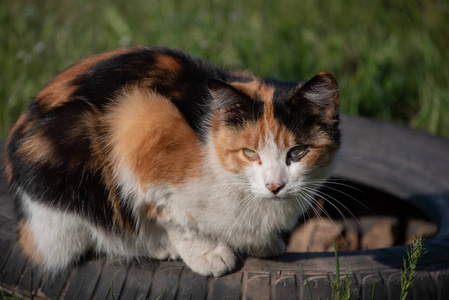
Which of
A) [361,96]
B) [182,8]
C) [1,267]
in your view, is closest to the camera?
[1,267]

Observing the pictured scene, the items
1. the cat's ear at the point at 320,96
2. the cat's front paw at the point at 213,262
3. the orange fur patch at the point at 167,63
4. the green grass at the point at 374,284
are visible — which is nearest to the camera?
the green grass at the point at 374,284

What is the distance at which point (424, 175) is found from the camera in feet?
9.67

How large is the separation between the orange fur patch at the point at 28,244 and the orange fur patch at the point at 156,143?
546 millimetres

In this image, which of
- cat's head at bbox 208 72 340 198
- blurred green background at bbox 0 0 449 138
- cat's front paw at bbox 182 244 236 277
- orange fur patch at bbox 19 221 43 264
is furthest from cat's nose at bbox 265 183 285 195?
blurred green background at bbox 0 0 449 138

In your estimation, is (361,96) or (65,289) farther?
(361,96)

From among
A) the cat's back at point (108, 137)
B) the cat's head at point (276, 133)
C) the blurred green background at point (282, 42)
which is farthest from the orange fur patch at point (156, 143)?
the blurred green background at point (282, 42)

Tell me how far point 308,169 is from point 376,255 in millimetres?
454

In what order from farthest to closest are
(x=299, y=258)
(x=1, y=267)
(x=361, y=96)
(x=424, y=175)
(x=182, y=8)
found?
(x=182, y=8) → (x=361, y=96) → (x=424, y=175) → (x=1, y=267) → (x=299, y=258)

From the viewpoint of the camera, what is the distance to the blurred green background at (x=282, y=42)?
159 inches

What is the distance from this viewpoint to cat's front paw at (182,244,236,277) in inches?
82.5

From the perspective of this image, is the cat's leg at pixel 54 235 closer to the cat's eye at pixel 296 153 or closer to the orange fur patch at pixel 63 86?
the orange fur patch at pixel 63 86

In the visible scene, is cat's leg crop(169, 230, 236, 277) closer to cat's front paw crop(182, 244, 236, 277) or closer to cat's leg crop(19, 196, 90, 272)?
cat's front paw crop(182, 244, 236, 277)

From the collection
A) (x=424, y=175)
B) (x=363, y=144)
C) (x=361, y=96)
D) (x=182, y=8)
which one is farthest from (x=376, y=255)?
(x=182, y=8)

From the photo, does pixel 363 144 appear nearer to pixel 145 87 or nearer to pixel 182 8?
pixel 145 87
